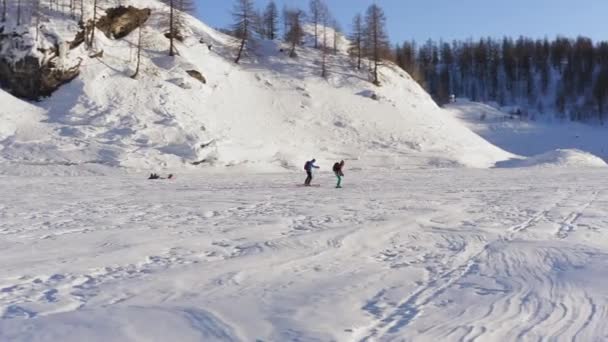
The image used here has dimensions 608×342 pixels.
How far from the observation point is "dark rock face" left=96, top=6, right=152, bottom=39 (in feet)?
136

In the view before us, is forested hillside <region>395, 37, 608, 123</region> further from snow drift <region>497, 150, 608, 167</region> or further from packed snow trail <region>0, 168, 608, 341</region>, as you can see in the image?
packed snow trail <region>0, 168, 608, 341</region>

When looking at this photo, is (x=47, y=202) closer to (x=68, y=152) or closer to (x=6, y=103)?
(x=68, y=152)

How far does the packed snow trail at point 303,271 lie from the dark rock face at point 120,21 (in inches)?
1184

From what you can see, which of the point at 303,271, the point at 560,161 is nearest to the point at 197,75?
the point at 560,161

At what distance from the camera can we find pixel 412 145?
40.5 meters

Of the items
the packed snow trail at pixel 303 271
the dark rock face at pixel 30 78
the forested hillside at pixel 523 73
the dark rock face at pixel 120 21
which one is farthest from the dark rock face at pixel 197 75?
the forested hillside at pixel 523 73

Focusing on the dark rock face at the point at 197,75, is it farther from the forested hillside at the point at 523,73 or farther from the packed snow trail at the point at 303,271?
the forested hillside at the point at 523,73

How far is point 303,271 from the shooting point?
722 centimetres

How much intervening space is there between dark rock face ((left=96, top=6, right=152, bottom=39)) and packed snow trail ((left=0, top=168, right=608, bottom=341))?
30.1 metres

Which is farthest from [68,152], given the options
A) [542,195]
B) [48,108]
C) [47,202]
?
[542,195]

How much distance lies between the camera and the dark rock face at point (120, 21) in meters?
41.5

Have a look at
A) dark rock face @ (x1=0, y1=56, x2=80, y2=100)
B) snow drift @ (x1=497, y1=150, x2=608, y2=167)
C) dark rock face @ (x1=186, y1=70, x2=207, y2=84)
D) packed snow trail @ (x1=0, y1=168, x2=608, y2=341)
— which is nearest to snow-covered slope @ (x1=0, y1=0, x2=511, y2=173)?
dark rock face @ (x1=186, y1=70, x2=207, y2=84)

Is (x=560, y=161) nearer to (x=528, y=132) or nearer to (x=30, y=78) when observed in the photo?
(x=528, y=132)

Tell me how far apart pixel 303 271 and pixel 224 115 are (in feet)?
105
